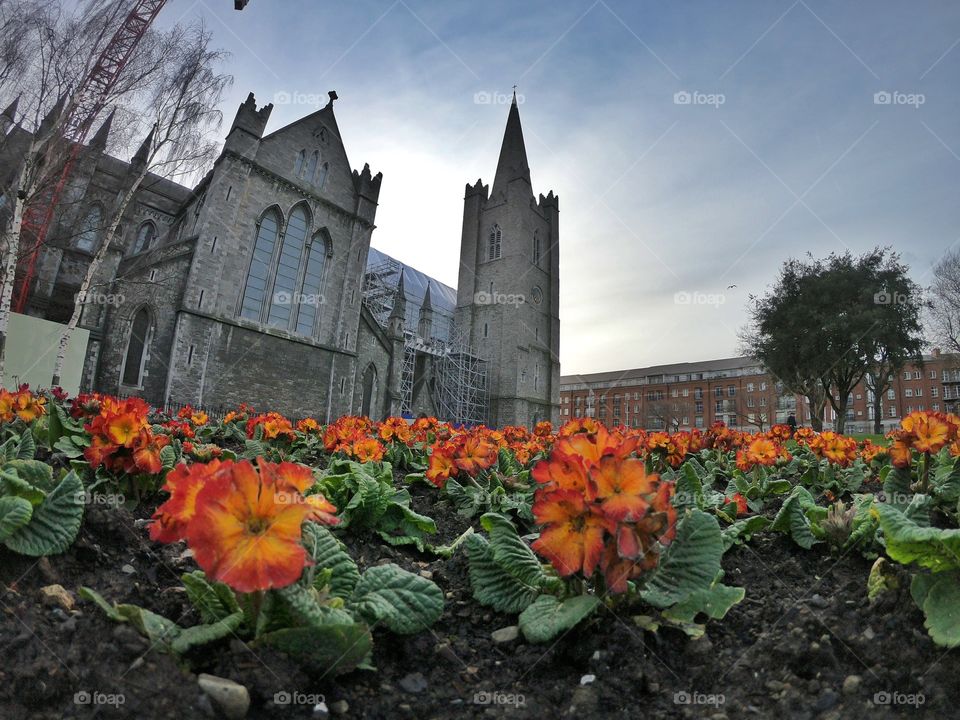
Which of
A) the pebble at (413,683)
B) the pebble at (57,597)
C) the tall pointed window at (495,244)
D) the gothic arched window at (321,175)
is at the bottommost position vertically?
the pebble at (413,683)

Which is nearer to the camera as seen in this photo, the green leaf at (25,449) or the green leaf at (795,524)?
the green leaf at (795,524)

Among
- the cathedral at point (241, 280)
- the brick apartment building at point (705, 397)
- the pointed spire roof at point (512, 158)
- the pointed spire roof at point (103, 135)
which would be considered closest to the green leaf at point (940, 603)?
the cathedral at point (241, 280)

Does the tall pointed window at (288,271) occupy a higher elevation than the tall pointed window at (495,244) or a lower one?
lower

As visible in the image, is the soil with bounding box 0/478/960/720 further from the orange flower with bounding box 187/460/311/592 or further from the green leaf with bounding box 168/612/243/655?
the orange flower with bounding box 187/460/311/592

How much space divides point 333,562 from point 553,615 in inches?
26.8

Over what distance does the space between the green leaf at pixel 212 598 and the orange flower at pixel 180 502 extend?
13 cm

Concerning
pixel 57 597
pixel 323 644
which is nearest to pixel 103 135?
pixel 57 597

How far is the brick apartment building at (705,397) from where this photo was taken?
2334 inches

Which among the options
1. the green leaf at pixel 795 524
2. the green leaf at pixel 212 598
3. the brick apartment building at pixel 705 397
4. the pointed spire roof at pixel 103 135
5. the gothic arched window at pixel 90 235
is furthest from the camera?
the brick apartment building at pixel 705 397

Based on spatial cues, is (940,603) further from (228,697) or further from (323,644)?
(228,697)

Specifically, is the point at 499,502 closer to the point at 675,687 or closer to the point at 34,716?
the point at 675,687

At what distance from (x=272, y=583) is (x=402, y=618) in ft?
1.69

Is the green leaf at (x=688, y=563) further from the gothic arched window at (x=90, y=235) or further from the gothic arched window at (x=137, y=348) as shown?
the gothic arched window at (x=90, y=235)

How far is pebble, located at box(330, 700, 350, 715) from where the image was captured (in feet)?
4.07
